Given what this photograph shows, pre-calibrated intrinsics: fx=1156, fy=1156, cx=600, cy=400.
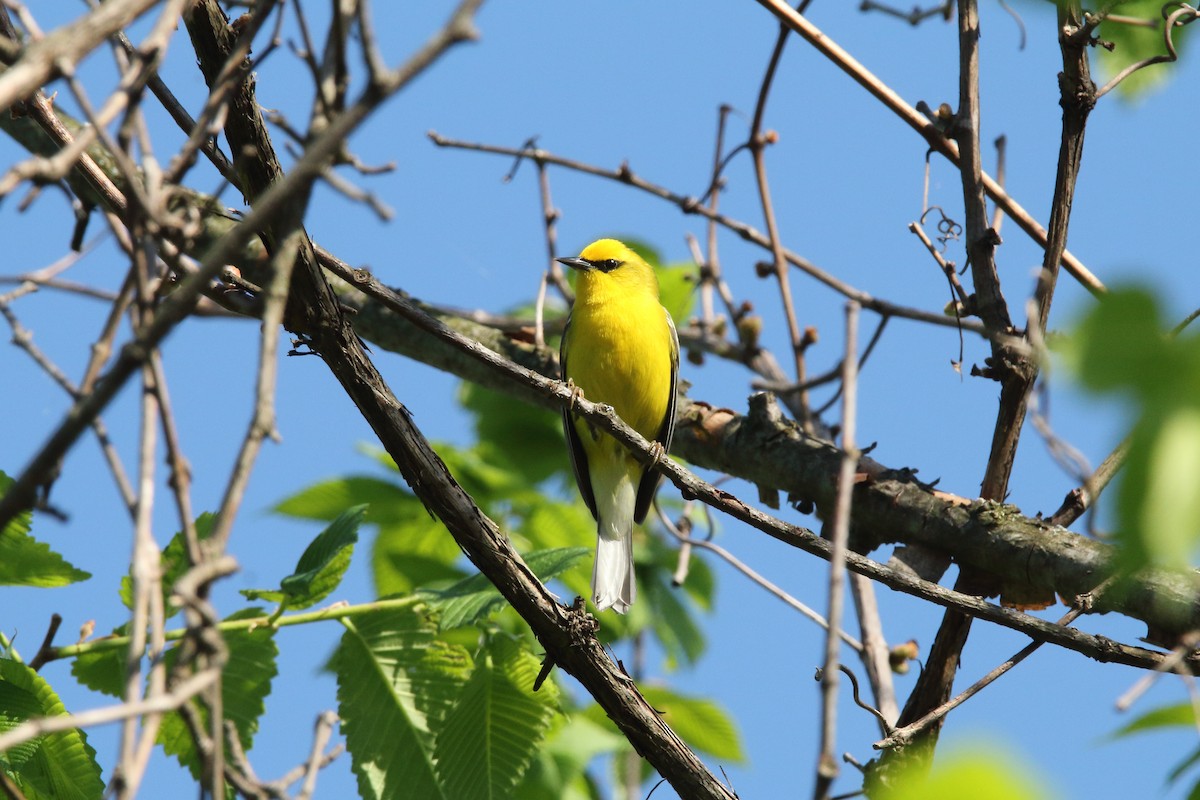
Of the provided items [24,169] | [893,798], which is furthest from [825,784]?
[24,169]

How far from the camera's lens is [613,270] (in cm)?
691

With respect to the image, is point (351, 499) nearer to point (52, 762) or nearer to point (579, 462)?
point (52, 762)

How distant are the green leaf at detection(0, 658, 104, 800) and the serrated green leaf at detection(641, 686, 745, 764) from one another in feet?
7.77

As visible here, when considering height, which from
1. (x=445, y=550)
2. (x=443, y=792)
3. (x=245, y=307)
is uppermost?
(x=445, y=550)

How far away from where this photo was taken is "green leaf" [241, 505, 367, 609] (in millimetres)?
3023

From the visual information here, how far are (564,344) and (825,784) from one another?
17.0 ft

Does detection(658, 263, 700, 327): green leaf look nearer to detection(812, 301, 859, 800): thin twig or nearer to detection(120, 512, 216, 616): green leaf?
detection(120, 512, 216, 616): green leaf

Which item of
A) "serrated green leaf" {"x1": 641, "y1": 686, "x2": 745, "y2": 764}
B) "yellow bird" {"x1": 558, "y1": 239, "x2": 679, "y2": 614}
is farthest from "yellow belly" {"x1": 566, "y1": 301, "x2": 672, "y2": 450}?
"serrated green leaf" {"x1": 641, "y1": 686, "x2": 745, "y2": 764}

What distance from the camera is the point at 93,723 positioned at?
133 cm

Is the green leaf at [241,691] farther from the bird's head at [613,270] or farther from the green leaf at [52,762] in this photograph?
the bird's head at [613,270]

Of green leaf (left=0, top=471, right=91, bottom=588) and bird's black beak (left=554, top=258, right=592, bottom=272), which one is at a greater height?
bird's black beak (left=554, top=258, right=592, bottom=272)

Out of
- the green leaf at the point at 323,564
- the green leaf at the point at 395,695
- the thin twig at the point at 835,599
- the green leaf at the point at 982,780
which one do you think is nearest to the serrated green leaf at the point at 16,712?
the green leaf at the point at 323,564

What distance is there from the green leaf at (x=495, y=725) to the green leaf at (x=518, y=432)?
253 centimetres

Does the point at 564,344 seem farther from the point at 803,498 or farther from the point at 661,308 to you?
the point at 803,498
